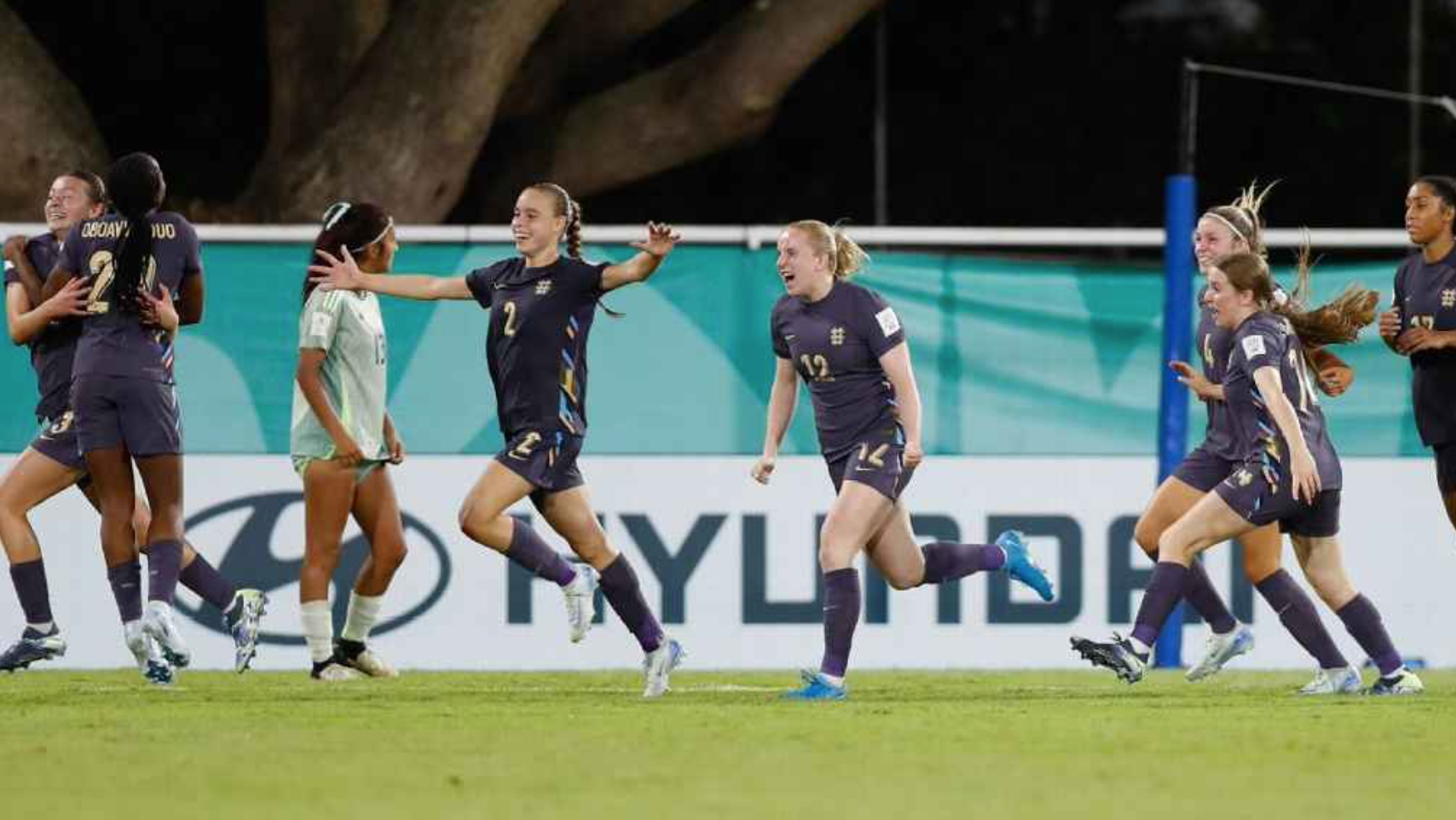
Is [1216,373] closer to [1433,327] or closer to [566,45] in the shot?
[1433,327]

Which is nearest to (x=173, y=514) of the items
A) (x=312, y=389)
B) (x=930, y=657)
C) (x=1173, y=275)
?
(x=312, y=389)

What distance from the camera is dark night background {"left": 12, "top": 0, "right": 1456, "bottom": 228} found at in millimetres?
17828

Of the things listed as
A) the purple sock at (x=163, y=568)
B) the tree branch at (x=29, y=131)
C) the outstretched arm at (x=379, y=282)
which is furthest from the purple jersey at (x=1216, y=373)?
the tree branch at (x=29, y=131)

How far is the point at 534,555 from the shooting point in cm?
1099

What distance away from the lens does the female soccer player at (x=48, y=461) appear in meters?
11.4

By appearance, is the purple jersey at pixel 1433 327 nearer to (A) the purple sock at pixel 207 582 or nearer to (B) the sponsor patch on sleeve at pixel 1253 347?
(B) the sponsor patch on sleeve at pixel 1253 347

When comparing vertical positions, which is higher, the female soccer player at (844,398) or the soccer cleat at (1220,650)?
the female soccer player at (844,398)

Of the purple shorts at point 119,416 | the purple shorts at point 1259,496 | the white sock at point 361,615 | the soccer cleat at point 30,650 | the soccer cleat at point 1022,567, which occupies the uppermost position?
the purple shorts at point 119,416

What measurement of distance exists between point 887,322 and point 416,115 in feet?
17.5

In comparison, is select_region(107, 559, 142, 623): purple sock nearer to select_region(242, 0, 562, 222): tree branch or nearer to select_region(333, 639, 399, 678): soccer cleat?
select_region(333, 639, 399, 678): soccer cleat

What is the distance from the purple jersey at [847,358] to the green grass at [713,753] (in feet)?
3.48

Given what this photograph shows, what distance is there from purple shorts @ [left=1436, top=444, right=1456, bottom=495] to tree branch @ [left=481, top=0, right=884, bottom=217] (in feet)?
17.3

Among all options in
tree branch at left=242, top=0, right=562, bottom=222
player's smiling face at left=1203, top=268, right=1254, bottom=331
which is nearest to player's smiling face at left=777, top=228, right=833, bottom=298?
player's smiling face at left=1203, top=268, right=1254, bottom=331

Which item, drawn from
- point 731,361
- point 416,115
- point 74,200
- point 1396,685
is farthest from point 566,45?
point 1396,685
